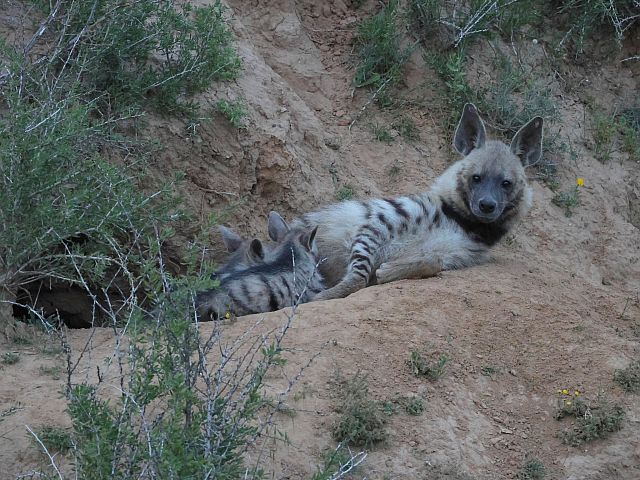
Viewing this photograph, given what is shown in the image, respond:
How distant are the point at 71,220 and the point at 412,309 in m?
1.99

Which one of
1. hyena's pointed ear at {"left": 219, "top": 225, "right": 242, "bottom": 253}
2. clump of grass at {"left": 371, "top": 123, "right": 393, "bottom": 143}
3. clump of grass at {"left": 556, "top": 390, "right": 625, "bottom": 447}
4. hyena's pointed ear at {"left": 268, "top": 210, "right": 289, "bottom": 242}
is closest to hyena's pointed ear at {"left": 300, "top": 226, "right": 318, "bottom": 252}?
hyena's pointed ear at {"left": 268, "top": 210, "right": 289, "bottom": 242}

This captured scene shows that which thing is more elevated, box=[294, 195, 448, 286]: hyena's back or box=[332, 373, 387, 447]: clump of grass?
box=[294, 195, 448, 286]: hyena's back

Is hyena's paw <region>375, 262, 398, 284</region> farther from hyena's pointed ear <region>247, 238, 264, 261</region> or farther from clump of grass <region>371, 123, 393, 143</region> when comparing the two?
clump of grass <region>371, 123, 393, 143</region>

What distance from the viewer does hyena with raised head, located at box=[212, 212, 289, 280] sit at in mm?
6164

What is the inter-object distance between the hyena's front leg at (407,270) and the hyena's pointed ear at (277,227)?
812mm

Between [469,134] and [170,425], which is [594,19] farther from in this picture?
[170,425]

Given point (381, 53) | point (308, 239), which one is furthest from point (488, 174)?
point (381, 53)

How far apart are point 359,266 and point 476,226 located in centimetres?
102

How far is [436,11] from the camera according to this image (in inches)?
328

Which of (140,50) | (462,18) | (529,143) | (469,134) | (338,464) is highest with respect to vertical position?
(140,50)

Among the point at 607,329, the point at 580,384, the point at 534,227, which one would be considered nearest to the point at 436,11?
the point at 534,227

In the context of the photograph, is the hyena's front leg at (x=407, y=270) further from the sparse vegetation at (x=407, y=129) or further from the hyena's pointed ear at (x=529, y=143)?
the sparse vegetation at (x=407, y=129)

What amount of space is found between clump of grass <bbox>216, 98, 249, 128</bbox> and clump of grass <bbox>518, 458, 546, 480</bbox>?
3.48 meters

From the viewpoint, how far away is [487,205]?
265 inches
